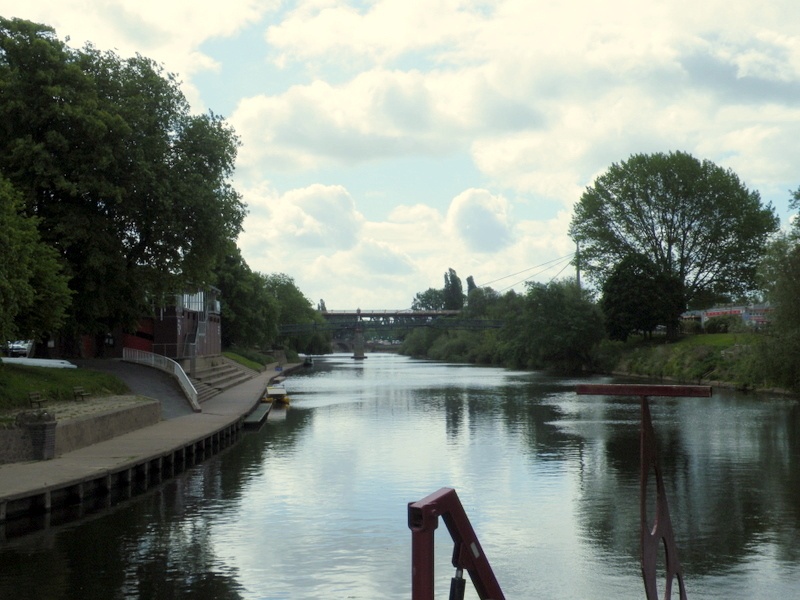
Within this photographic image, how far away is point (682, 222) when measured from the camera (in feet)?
246

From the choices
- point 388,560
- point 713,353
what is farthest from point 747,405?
point 388,560

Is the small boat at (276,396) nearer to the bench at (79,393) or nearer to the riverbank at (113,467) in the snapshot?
the riverbank at (113,467)

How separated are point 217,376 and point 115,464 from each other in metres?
37.8

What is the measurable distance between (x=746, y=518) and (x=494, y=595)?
14752 millimetres

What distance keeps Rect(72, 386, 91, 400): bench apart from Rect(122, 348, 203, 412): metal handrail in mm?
7180

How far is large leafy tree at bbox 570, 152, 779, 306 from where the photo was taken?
73.3 m

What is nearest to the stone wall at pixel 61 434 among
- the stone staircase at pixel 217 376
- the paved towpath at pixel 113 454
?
the paved towpath at pixel 113 454

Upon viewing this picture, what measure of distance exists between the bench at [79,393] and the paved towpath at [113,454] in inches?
97.4

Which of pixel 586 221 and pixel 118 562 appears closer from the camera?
pixel 118 562

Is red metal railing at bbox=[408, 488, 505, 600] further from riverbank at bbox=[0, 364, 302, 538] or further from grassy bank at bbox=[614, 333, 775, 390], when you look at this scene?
grassy bank at bbox=[614, 333, 775, 390]

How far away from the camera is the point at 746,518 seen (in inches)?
758

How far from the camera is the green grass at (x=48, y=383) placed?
1059 inches

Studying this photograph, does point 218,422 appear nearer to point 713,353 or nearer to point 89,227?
point 89,227

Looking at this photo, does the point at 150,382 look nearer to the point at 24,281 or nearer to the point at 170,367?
the point at 170,367
